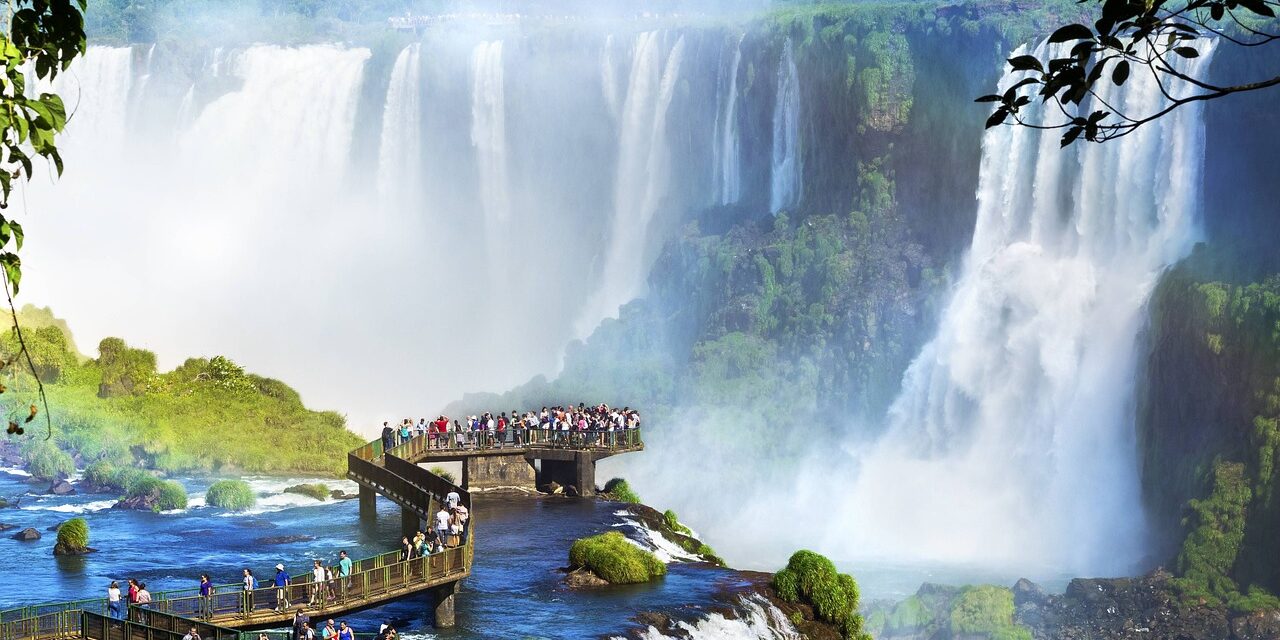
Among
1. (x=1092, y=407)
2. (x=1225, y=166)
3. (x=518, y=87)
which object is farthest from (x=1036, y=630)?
(x=518, y=87)

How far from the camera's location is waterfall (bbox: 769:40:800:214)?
3415 inches

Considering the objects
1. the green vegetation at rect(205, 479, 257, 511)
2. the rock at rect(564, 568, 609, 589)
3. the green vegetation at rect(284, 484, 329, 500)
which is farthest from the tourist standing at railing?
the green vegetation at rect(284, 484, 329, 500)

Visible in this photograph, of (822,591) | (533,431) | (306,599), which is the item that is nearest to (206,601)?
(306,599)

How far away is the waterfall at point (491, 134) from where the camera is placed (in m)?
96.8

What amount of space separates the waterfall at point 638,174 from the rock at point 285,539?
4997cm

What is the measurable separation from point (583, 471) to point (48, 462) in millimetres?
20772

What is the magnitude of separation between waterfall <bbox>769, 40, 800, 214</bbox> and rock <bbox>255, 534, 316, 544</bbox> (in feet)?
151

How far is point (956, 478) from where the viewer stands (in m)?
72.6

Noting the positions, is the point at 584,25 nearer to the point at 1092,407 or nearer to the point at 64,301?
the point at 64,301

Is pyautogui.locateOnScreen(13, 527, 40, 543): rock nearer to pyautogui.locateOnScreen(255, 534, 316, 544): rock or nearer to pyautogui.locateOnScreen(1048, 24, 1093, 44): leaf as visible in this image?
pyautogui.locateOnScreen(255, 534, 316, 544): rock

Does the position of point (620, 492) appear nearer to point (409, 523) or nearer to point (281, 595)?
point (409, 523)

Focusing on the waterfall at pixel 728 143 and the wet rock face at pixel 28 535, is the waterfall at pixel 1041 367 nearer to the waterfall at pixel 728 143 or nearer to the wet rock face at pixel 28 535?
the waterfall at pixel 728 143

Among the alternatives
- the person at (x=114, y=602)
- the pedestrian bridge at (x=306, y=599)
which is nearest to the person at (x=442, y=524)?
the pedestrian bridge at (x=306, y=599)

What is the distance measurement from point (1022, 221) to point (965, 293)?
14.2ft
